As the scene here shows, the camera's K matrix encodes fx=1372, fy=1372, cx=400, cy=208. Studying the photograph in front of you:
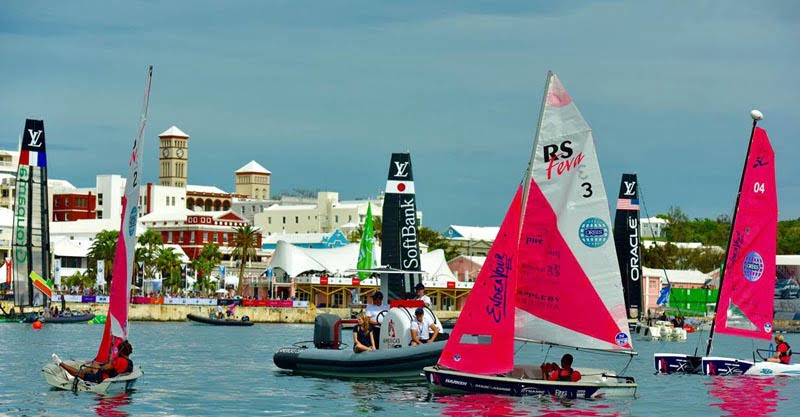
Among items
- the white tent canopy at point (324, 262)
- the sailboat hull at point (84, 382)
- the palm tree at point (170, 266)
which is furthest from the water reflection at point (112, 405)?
the white tent canopy at point (324, 262)

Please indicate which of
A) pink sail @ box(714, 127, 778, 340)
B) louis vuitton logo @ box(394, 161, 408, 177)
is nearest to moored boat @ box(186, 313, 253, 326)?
louis vuitton logo @ box(394, 161, 408, 177)

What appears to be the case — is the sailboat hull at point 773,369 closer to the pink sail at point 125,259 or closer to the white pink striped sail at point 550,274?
the white pink striped sail at point 550,274

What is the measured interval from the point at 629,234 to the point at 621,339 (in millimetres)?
56105

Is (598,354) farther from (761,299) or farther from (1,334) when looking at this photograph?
(1,334)

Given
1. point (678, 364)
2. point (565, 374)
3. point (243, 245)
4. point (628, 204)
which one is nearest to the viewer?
point (565, 374)

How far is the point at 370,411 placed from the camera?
94.2ft

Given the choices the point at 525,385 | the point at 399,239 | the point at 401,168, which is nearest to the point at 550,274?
the point at 525,385

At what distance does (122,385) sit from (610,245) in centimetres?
1073

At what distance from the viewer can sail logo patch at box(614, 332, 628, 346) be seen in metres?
28.7

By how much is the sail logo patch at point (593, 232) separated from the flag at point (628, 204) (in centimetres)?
5577

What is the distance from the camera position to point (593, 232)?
94.1 feet

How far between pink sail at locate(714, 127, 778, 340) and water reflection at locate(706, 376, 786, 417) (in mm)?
1297

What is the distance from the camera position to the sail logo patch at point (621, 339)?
28.7 metres

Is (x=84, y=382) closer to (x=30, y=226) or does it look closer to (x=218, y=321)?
(x=30, y=226)
